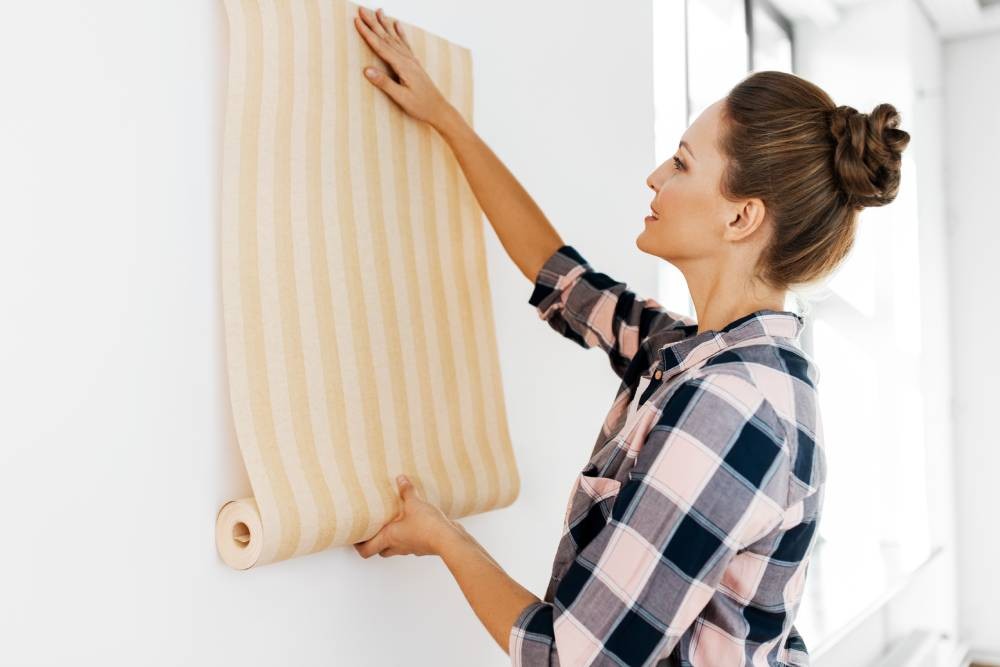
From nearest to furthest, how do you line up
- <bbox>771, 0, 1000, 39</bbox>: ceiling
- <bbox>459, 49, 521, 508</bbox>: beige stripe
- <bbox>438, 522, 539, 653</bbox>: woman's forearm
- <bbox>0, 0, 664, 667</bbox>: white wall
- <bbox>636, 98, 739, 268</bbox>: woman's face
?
A: <bbox>0, 0, 664, 667</bbox>: white wall < <bbox>438, 522, 539, 653</bbox>: woman's forearm < <bbox>636, 98, 739, 268</bbox>: woman's face < <bbox>459, 49, 521, 508</bbox>: beige stripe < <bbox>771, 0, 1000, 39</bbox>: ceiling

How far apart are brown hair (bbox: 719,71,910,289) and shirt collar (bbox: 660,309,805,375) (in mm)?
56

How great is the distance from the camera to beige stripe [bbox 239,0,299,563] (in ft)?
2.99

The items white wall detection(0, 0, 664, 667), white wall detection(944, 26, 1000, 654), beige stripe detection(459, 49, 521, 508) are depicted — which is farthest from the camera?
white wall detection(944, 26, 1000, 654)

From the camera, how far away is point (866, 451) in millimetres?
2980

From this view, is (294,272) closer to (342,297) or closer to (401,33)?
(342,297)

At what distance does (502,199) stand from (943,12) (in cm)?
270

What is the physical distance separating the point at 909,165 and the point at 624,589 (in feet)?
8.67

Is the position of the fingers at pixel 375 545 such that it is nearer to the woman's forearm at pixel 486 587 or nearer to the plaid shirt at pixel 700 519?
the woman's forearm at pixel 486 587

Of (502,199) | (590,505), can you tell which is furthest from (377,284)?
(590,505)

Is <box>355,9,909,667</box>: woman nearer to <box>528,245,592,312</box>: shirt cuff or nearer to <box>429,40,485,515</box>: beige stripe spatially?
<box>429,40,485,515</box>: beige stripe

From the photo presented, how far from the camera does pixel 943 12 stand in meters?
3.15

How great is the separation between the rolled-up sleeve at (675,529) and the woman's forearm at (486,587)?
0.16 ft

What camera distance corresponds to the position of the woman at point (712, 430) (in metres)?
0.81

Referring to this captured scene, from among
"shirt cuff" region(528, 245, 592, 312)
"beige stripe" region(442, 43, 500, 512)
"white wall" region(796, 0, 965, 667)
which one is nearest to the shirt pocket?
"beige stripe" region(442, 43, 500, 512)
